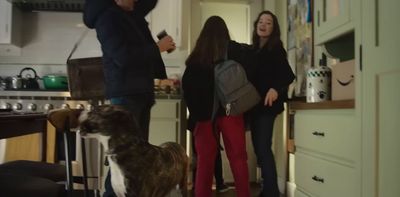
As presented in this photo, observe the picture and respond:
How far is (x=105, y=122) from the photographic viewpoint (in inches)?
49.4

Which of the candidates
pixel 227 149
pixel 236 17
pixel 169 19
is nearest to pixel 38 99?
pixel 169 19

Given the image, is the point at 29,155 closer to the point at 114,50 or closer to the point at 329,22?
the point at 114,50

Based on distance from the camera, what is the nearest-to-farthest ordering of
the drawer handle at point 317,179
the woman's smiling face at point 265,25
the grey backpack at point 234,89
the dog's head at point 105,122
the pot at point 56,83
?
the dog's head at point 105,122 → the drawer handle at point 317,179 → the grey backpack at point 234,89 → the woman's smiling face at point 265,25 → the pot at point 56,83

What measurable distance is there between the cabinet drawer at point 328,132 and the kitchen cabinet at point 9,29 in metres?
2.87

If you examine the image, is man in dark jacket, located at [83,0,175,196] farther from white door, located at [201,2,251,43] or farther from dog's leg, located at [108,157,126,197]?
white door, located at [201,2,251,43]

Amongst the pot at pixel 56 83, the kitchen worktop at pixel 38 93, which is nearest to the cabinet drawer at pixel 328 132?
the kitchen worktop at pixel 38 93

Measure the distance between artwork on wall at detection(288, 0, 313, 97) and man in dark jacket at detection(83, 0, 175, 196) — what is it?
1.50 m

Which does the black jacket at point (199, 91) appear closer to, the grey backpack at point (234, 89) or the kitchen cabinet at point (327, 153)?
the grey backpack at point (234, 89)

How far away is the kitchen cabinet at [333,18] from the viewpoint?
61.8 inches

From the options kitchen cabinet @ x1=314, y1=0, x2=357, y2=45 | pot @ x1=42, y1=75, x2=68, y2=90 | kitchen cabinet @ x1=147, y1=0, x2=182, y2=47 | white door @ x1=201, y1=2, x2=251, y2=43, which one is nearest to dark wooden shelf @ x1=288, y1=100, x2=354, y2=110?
kitchen cabinet @ x1=314, y1=0, x2=357, y2=45

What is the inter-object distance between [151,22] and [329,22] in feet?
7.07

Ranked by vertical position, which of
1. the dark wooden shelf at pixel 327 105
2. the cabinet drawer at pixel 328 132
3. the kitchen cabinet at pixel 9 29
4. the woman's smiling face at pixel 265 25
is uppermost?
the kitchen cabinet at pixel 9 29

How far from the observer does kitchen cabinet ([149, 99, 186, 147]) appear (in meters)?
3.32

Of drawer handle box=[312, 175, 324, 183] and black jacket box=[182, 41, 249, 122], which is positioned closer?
drawer handle box=[312, 175, 324, 183]
